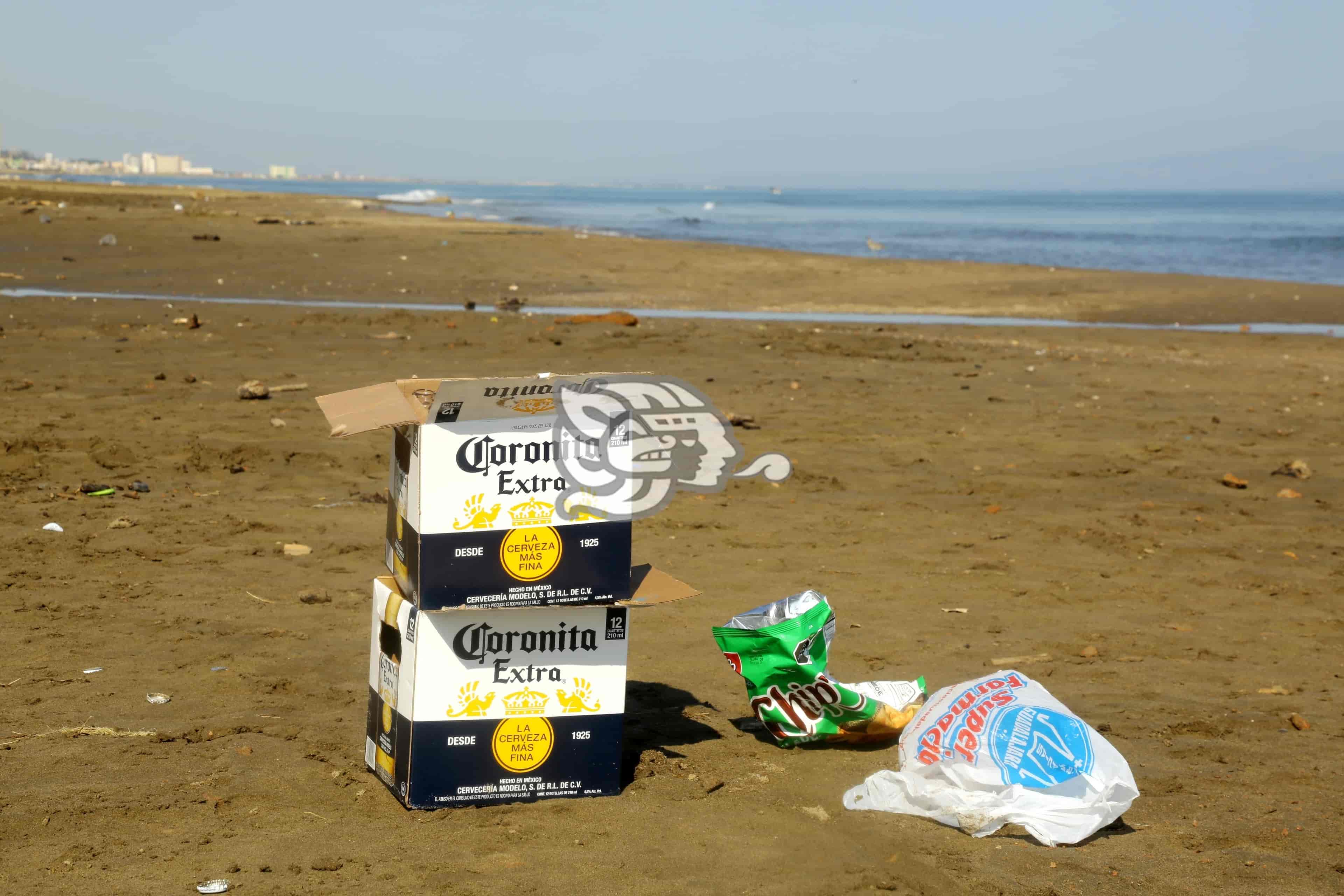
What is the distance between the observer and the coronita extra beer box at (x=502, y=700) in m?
3.04

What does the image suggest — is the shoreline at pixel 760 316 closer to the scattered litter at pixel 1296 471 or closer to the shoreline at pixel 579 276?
the shoreline at pixel 579 276

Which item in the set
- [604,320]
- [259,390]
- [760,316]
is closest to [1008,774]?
[259,390]

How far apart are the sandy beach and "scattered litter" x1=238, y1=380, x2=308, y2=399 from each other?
7cm

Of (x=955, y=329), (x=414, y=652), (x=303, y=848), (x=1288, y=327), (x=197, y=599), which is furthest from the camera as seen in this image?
(x=1288, y=327)

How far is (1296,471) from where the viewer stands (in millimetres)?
7543

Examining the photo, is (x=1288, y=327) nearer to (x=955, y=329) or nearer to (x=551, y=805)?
(x=955, y=329)

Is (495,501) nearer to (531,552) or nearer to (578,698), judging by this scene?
(531,552)

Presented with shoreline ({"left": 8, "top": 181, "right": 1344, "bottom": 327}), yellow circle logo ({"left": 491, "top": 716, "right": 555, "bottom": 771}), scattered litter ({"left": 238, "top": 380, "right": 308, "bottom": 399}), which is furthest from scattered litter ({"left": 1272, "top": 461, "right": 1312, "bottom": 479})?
shoreline ({"left": 8, "top": 181, "right": 1344, "bottom": 327})

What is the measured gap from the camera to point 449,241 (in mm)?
24062

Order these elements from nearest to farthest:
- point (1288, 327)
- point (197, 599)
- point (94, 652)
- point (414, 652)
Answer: point (414, 652), point (94, 652), point (197, 599), point (1288, 327)

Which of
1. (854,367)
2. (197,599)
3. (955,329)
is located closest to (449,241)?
(955,329)

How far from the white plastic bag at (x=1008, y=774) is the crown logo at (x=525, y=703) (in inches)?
35.0

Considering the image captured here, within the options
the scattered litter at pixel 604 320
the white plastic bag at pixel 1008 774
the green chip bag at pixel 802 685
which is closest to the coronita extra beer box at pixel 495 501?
the green chip bag at pixel 802 685

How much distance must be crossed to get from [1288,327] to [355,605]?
1530 cm
